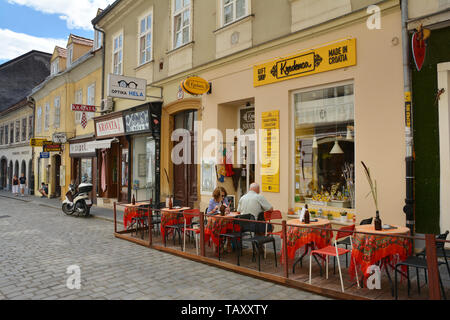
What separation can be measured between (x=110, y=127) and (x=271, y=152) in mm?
9415

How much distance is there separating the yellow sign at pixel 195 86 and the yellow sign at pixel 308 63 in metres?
1.81

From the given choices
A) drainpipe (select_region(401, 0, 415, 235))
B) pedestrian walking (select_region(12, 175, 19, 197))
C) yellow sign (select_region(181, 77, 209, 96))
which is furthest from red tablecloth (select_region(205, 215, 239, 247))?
pedestrian walking (select_region(12, 175, 19, 197))

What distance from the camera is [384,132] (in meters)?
6.57

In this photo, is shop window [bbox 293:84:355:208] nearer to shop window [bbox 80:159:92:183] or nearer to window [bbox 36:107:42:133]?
shop window [bbox 80:159:92:183]

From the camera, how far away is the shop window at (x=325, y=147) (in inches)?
292

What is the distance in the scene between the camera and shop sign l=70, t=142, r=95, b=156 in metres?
17.2

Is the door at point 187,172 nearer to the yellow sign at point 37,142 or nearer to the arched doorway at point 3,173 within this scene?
the yellow sign at point 37,142

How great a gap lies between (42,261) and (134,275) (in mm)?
2186

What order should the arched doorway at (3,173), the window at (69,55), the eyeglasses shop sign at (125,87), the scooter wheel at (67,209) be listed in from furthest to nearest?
the arched doorway at (3,173) → the window at (69,55) → the scooter wheel at (67,209) → the eyeglasses shop sign at (125,87)

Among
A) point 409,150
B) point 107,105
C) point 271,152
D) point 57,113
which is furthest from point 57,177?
point 409,150

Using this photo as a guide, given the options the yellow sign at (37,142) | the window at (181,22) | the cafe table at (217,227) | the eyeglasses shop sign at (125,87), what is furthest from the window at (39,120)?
the cafe table at (217,227)

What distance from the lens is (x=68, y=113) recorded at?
66.9 ft
